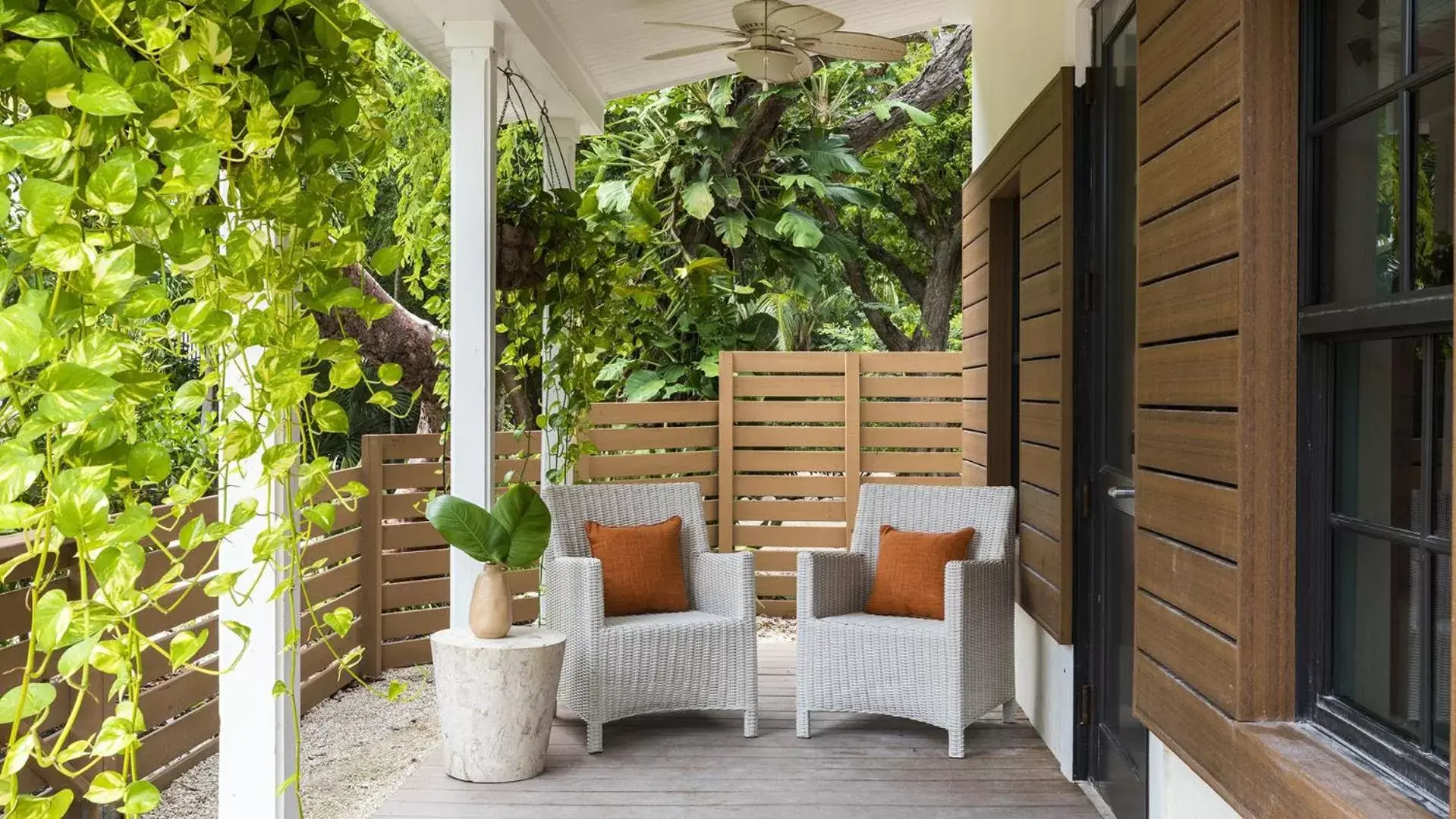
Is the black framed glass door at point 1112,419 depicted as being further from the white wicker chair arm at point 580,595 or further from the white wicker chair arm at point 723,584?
the white wicker chair arm at point 580,595

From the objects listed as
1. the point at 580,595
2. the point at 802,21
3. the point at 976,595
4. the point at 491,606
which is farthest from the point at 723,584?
the point at 802,21

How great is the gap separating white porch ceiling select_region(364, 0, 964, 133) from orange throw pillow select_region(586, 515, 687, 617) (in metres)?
1.69

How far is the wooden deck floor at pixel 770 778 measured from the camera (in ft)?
11.4

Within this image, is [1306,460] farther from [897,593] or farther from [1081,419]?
[897,593]

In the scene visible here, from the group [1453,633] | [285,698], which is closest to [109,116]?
[1453,633]

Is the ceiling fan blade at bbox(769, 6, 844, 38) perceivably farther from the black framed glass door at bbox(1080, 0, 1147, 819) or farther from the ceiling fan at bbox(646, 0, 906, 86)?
the black framed glass door at bbox(1080, 0, 1147, 819)

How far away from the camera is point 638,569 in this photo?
445 cm

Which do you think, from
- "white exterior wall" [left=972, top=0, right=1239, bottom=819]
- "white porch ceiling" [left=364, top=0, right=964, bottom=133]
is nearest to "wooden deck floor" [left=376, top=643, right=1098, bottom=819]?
"white exterior wall" [left=972, top=0, right=1239, bottom=819]

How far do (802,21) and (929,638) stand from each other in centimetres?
227

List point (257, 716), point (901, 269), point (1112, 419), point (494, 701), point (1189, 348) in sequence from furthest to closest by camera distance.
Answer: point (901, 269) → point (494, 701) → point (1112, 419) → point (257, 716) → point (1189, 348)

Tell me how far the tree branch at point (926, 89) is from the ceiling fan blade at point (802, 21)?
157 inches

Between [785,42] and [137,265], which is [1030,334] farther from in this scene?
[137,265]

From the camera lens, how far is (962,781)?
3742mm

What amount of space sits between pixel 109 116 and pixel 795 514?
6.23 m
